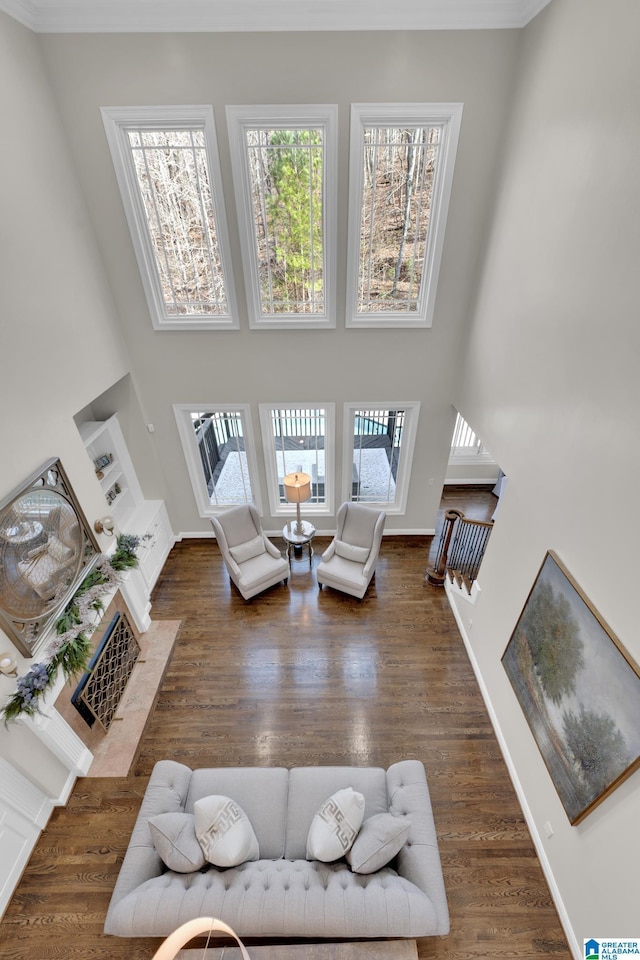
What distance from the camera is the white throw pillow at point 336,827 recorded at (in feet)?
8.70

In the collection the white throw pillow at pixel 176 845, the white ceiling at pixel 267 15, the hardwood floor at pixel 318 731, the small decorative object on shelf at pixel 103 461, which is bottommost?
the hardwood floor at pixel 318 731

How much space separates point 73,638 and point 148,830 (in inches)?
60.4

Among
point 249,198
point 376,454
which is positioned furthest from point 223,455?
point 249,198

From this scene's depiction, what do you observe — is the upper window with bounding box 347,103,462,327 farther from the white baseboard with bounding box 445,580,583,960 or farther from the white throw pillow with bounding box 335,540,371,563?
the white baseboard with bounding box 445,580,583,960

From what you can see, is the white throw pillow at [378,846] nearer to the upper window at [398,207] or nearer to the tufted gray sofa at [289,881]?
the tufted gray sofa at [289,881]

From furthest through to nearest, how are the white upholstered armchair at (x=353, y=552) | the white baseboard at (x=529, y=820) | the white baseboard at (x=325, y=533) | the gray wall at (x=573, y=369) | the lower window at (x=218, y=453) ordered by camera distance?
the white baseboard at (x=325, y=533) < the lower window at (x=218, y=453) < the white upholstered armchair at (x=353, y=552) < the white baseboard at (x=529, y=820) < the gray wall at (x=573, y=369)

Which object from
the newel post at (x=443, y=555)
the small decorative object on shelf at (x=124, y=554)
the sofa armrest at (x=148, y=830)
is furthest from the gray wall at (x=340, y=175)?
the sofa armrest at (x=148, y=830)

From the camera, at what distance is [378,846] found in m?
2.59

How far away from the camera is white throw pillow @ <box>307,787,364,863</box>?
2650 mm

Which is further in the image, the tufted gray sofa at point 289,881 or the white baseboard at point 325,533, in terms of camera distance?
the white baseboard at point 325,533

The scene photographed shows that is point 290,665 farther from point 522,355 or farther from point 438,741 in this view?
point 522,355

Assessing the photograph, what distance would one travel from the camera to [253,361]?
5156 millimetres

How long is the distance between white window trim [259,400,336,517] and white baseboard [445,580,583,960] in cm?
261

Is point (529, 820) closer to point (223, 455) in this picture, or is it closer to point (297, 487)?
point (297, 487)
